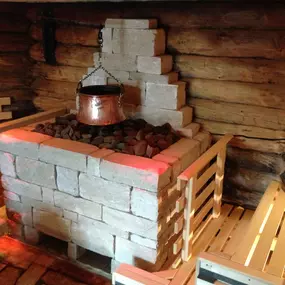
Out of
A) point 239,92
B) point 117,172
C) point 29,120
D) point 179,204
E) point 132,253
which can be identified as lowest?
point 132,253

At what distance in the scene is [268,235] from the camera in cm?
259

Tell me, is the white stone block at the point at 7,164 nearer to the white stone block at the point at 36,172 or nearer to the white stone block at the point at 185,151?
the white stone block at the point at 36,172

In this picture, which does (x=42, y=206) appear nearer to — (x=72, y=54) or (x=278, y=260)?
(x=72, y=54)

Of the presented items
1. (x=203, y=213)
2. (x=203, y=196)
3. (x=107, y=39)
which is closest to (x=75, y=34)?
(x=107, y=39)

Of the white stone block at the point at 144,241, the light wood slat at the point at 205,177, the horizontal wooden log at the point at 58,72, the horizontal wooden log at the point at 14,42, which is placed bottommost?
the white stone block at the point at 144,241

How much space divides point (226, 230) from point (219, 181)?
0.46m

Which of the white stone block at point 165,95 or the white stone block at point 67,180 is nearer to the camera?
the white stone block at point 67,180

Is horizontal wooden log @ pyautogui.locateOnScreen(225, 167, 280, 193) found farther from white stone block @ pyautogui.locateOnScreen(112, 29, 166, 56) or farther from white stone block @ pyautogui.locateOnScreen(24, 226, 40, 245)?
white stone block @ pyautogui.locateOnScreen(24, 226, 40, 245)

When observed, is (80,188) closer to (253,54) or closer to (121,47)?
(121,47)

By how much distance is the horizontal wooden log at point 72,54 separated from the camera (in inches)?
153

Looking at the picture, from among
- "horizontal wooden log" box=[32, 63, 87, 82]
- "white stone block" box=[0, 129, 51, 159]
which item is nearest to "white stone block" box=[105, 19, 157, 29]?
"horizontal wooden log" box=[32, 63, 87, 82]

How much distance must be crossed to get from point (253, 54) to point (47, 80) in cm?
236

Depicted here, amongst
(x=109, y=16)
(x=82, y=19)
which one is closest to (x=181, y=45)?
(x=109, y=16)

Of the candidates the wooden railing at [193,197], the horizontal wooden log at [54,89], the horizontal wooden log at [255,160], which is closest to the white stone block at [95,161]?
the wooden railing at [193,197]
